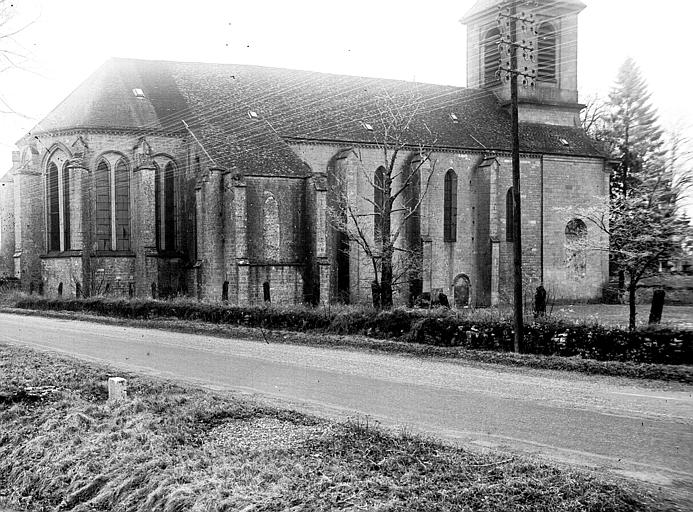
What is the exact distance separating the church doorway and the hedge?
19451mm

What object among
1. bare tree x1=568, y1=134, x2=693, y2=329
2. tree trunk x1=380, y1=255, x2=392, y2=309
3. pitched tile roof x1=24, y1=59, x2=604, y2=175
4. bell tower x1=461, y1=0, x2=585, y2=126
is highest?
bell tower x1=461, y1=0, x2=585, y2=126

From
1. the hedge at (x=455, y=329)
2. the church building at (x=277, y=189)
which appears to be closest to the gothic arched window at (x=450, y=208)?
the church building at (x=277, y=189)

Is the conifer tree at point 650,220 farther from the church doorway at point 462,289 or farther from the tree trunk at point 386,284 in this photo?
the church doorway at point 462,289

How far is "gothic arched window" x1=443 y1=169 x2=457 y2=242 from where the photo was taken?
41.3 m

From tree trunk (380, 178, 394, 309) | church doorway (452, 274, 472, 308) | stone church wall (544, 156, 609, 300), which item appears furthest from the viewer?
stone church wall (544, 156, 609, 300)

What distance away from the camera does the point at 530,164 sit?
42469 millimetres

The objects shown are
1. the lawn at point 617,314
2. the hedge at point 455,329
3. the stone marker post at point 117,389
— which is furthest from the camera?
the lawn at point 617,314

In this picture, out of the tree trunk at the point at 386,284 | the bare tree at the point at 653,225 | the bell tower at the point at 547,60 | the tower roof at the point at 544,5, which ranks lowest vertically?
the tree trunk at the point at 386,284

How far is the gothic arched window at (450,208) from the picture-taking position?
1628 inches

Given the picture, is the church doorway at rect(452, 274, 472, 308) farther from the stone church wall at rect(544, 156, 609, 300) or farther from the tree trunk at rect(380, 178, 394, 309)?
the tree trunk at rect(380, 178, 394, 309)

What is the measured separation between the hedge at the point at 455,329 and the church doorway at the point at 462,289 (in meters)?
19.5

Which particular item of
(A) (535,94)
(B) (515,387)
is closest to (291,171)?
(A) (535,94)

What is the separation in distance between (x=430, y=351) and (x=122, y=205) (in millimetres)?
24310

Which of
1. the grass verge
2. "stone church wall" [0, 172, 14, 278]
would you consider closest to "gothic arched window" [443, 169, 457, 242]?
the grass verge
